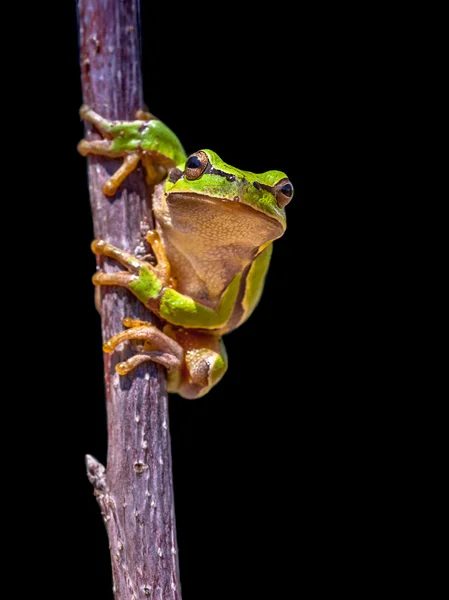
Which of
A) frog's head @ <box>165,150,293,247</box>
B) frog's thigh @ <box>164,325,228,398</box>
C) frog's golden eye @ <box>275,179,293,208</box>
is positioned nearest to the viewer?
frog's head @ <box>165,150,293,247</box>

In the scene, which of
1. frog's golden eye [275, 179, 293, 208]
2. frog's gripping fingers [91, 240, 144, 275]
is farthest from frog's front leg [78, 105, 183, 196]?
frog's golden eye [275, 179, 293, 208]

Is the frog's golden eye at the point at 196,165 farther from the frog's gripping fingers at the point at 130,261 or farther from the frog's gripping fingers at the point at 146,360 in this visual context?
the frog's gripping fingers at the point at 146,360

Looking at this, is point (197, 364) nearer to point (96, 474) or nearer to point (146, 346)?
point (146, 346)

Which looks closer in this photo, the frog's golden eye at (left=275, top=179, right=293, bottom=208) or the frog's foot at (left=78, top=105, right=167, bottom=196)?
the frog's golden eye at (left=275, top=179, right=293, bottom=208)

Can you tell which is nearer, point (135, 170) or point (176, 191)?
point (176, 191)

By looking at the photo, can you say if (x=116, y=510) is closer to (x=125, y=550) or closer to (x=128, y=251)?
(x=125, y=550)

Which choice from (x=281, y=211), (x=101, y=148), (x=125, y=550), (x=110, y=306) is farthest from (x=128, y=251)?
(x=125, y=550)

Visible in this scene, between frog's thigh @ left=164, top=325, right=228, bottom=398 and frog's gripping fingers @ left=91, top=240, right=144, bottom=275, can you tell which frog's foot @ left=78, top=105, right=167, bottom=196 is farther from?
frog's thigh @ left=164, top=325, right=228, bottom=398
